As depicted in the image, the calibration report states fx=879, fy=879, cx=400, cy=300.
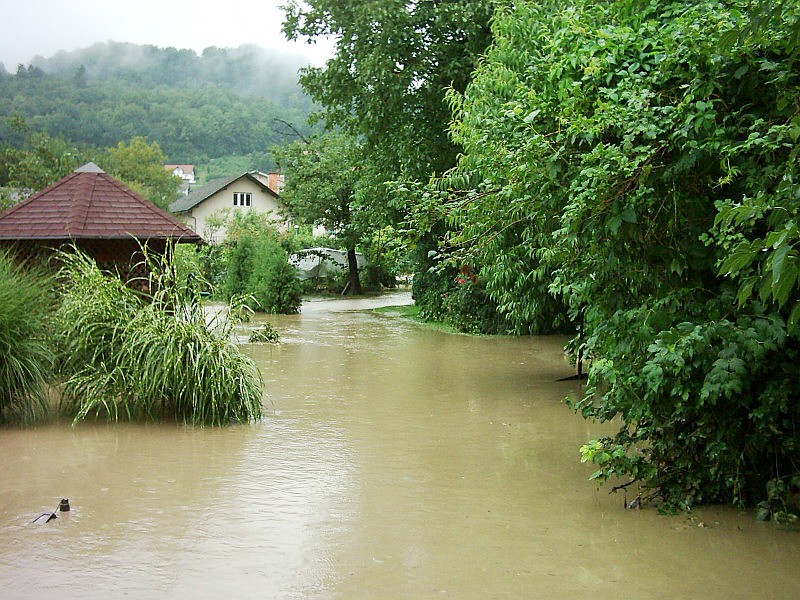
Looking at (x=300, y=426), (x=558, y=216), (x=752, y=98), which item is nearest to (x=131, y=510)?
(x=300, y=426)

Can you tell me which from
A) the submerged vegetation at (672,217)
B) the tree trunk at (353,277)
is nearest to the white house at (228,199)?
the tree trunk at (353,277)

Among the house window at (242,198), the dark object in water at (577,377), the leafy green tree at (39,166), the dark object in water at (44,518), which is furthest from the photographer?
the house window at (242,198)

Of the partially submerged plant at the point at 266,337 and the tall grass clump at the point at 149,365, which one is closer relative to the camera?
the tall grass clump at the point at 149,365

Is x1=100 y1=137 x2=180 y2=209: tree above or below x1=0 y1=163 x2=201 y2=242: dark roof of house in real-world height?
above

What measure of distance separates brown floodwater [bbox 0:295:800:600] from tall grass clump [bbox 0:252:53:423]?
36 centimetres

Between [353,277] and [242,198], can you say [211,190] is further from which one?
[353,277]

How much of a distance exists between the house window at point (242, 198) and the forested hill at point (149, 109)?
14.9 m

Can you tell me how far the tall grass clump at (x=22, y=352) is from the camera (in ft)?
30.7

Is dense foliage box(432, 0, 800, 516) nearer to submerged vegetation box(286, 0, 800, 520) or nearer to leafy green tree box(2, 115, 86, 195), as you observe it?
submerged vegetation box(286, 0, 800, 520)

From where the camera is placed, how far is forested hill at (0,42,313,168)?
253 ft

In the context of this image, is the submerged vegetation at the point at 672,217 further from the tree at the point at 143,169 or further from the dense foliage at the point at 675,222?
the tree at the point at 143,169

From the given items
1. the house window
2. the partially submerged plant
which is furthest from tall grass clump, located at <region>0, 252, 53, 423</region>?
the house window

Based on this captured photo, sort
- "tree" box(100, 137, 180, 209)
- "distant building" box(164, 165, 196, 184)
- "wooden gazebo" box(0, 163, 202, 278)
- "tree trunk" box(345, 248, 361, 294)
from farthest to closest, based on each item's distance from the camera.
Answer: "distant building" box(164, 165, 196, 184)
"tree" box(100, 137, 180, 209)
"tree trunk" box(345, 248, 361, 294)
"wooden gazebo" box(0, 163, 202, 278)

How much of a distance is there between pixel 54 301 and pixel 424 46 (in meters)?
11.6
